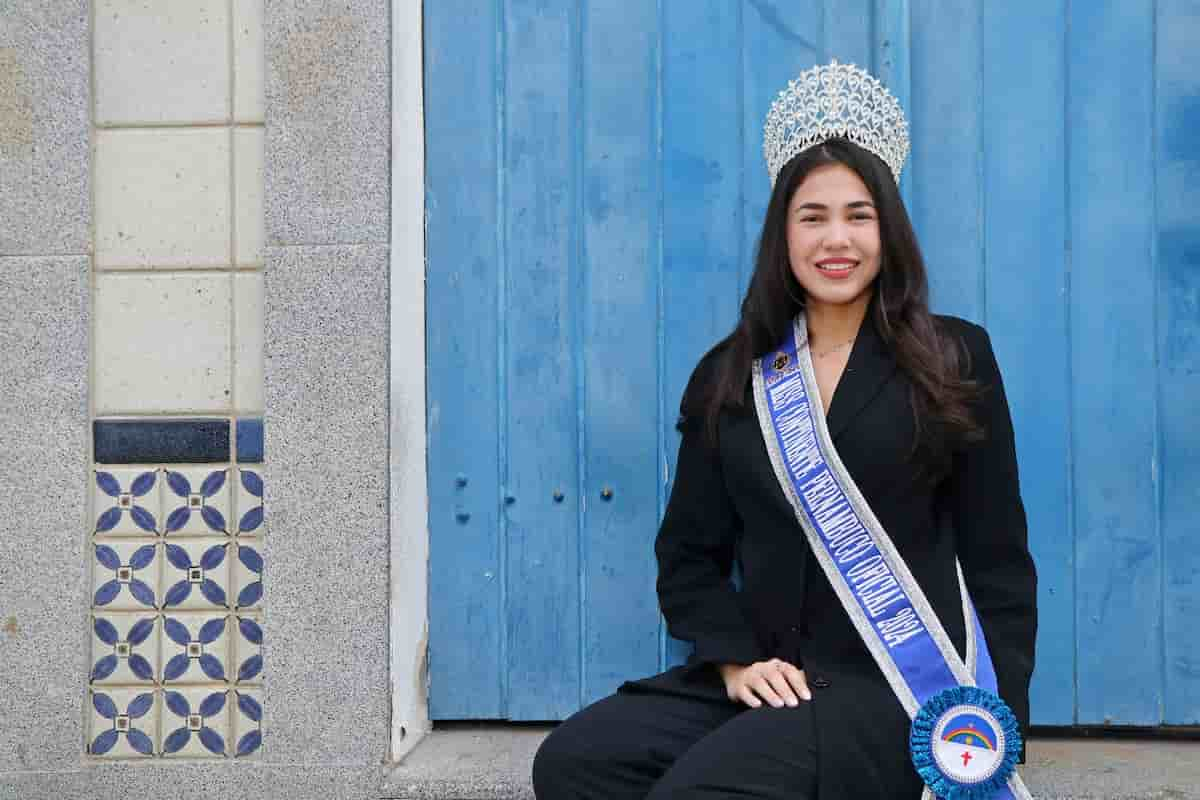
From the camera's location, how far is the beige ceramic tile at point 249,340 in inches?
117

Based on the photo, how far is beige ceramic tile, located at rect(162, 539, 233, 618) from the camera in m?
2.98

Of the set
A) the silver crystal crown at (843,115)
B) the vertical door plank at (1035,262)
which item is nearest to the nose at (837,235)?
the silver crystal crown at (843,115)

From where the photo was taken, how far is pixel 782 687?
7.44 feet

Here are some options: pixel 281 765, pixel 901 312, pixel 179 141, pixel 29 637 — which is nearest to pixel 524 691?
pixel 281 765

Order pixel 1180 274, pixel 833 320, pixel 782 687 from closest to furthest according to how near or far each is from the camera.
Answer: pixel 782 687 → pixel 833 320 → pixel 1180 274

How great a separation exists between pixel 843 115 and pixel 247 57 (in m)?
1.44

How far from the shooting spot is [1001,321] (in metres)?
2.97

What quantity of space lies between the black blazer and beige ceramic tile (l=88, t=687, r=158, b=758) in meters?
1.24

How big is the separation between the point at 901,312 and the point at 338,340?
1272 mm

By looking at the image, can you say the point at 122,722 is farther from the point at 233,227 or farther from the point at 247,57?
the point at 247,57

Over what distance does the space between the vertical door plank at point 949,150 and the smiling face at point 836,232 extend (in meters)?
0.64

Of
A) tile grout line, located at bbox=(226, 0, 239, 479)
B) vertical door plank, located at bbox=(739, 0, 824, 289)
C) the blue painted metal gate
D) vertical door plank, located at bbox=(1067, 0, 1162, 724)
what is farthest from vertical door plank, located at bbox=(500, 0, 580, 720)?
vertical door plank, located at bbox=(1067, 0, 1162, 724)

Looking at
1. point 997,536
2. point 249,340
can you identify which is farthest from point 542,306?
point 997,536

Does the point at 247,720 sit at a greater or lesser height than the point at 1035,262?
lesser
